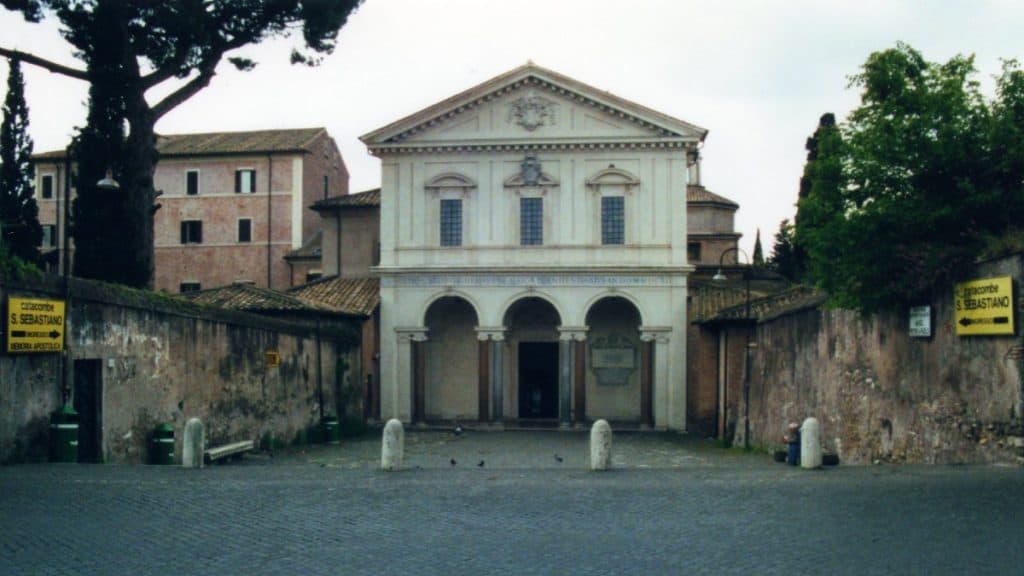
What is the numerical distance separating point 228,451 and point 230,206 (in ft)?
121

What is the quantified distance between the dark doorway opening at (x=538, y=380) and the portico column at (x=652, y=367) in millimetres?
4100

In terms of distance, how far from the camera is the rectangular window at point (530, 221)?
40.2 metres

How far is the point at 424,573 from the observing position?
960 cm

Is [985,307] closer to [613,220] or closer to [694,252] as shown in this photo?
[613,220]

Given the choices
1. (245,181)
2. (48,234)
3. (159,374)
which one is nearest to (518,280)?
(159,374)

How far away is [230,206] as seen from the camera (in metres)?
56.9

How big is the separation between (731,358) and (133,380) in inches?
771

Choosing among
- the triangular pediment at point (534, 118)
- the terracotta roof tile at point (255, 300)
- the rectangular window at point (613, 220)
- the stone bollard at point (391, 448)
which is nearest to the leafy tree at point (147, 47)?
the terracotta roof tile at point (255, 300)

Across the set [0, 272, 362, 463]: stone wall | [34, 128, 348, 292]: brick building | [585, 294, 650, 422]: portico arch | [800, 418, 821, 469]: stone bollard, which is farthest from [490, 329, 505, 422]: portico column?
[800, 418, 821, 469]: stone bollard

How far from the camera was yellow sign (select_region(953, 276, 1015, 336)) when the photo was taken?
46.5ft

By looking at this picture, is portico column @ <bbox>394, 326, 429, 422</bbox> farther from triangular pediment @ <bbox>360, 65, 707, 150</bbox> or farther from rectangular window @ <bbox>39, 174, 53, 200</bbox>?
rectangular window @ <bbox>39, 174, 53, 200</bbox>

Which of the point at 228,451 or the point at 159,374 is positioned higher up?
→ the point at 159,374

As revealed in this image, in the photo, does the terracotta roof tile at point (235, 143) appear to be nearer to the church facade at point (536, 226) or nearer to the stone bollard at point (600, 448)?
the church facade at point (536, 226)

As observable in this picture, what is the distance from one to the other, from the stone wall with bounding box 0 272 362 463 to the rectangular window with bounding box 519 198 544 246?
11064 millimetres
